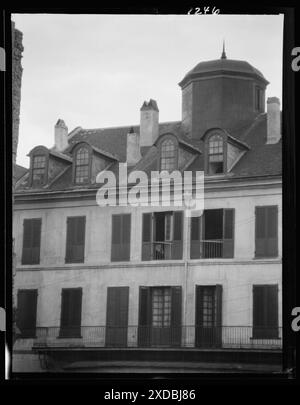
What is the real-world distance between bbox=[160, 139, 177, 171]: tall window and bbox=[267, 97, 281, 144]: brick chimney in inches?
45.7

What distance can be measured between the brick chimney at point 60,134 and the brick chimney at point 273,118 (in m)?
2.08

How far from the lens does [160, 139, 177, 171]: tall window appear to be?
30.8ft

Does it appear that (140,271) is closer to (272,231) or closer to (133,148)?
(272,231)

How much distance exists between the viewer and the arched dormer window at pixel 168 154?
941 centimetres

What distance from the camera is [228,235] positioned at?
1402cm

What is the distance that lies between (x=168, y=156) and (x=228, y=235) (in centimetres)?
376

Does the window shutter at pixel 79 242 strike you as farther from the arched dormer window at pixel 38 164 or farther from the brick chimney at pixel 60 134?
the brick chimney at pixel 60 134

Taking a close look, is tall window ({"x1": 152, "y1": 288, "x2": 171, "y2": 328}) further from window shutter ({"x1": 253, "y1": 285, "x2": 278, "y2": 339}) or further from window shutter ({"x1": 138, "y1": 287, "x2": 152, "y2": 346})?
window shutter ({"x1": 253, "y1": 285, "x2": 278, "y2": 339})

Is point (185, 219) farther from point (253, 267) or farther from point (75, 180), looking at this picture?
point (253, 267)

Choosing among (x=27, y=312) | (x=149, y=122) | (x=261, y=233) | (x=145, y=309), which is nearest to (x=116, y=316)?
(x=145, y=309)
